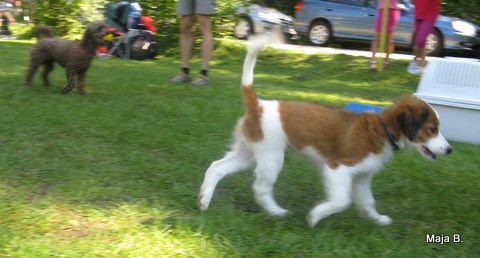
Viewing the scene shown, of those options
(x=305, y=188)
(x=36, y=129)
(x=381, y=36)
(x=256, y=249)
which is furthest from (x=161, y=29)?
(x=256, y=249)

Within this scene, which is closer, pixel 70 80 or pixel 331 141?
pixel 331 141

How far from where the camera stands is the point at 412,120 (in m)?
3.25

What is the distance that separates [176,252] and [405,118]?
60.1 inches

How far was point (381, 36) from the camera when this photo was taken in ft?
29.9

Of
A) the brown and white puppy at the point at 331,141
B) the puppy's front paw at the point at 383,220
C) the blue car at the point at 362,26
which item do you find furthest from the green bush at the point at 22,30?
the puppy's front paw at the point at 383,220

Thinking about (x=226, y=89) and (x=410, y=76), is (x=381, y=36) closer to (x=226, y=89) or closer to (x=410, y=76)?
(x=410, y=76)

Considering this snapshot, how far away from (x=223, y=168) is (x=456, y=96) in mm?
2960

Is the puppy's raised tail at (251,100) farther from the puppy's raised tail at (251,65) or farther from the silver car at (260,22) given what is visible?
the silver car at (260,22)

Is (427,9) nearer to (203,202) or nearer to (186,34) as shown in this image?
(186,34)

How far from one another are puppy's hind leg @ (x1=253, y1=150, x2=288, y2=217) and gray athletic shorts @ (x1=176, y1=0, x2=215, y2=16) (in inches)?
154

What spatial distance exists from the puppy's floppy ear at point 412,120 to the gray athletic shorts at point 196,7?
4133 millimetres

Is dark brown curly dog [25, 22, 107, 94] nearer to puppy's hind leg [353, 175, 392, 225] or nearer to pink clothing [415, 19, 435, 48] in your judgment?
puppy's hind leg [353, 175, 392, 225]

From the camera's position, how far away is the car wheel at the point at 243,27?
525 inches

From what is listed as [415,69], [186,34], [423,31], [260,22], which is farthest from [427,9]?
[260,22]
